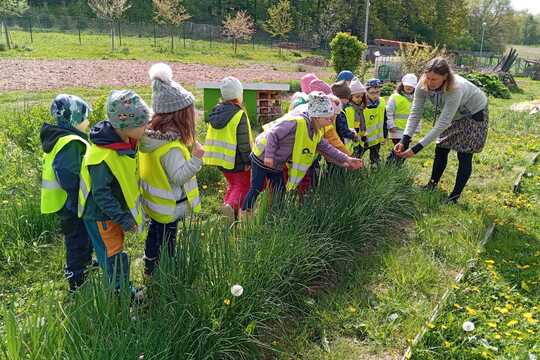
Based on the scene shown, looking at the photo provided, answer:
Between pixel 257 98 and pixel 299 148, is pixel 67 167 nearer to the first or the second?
pixel 299 148

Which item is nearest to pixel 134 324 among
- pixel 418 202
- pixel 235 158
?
pixel 235 158

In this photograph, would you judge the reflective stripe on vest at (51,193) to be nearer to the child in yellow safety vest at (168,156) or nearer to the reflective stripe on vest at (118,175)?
the reflective stripe on vest at (118,175)

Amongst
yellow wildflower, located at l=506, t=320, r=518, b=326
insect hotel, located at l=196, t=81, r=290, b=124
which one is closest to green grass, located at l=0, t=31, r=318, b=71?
insect hotel, located at l=196, t=81, r=290, b=124

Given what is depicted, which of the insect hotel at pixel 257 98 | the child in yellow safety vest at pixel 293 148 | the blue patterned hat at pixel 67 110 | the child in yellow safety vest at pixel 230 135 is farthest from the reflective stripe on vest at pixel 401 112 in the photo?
the blue patterned hat at pixel 67 110

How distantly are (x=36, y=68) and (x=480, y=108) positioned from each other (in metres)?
17.5

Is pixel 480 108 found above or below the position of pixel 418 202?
above

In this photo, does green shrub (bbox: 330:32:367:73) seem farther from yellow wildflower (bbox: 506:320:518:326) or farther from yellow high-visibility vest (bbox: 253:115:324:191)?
yellow wildflower (bbox: 506:320:518:326)

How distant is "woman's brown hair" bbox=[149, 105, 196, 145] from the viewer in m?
2.94

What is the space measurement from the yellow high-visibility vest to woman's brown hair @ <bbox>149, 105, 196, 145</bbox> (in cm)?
103

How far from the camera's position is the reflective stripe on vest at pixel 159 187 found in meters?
2.87

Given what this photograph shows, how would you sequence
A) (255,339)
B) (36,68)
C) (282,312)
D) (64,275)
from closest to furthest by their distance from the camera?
1. (255,339)
2. (282,312)
3. (64,275)
4. (36,68)

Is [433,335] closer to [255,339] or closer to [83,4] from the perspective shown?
[255,339]

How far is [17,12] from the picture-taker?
32.2 meters

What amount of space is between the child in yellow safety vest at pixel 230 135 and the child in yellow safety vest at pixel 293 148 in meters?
0.18
